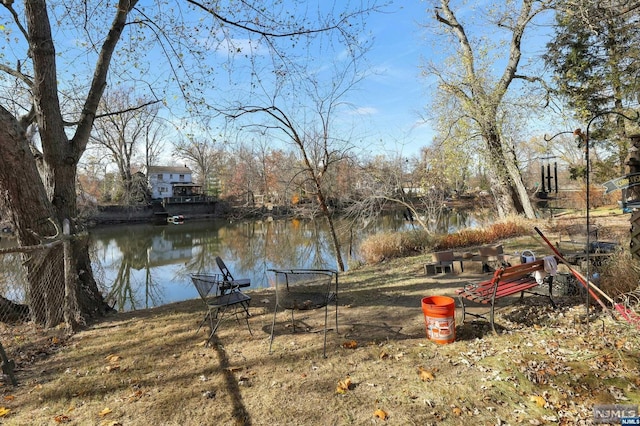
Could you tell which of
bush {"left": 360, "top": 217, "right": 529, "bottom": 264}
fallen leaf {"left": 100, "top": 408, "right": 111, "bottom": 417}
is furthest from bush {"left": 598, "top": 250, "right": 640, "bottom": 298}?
bush {"left": 360, "top": 217, "right": 529, "bottom": 264}

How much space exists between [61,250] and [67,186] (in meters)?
1.23

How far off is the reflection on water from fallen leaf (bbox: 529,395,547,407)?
22.9 ft

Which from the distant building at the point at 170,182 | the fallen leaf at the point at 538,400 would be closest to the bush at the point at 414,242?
the fallen leaf at the point at 538,400

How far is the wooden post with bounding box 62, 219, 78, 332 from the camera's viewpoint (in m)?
5.01

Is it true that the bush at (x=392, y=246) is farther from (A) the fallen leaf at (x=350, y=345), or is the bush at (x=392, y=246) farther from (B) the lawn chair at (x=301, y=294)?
(A) the fallen leaf at (x=350, y=345)

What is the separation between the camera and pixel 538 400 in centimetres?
289

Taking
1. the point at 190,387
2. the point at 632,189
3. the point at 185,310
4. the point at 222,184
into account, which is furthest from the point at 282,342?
the point at 222,184

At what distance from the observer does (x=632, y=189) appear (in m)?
6.43

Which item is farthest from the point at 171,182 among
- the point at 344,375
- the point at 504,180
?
the point at 344,375

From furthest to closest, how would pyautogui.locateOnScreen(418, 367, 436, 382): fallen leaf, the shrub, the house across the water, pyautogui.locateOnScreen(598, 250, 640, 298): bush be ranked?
the house across the water < the shrub < pyautogui.locateOnScreen(598, 250, 640, 298): bush < pyautogui.locateOnScreen(418, 367, 436, 382): fallen leaf

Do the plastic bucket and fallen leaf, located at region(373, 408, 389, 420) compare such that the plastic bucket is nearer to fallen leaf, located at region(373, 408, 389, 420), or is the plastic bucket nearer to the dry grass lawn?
the dry grass lawn

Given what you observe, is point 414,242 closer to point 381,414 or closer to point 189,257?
point 381,414

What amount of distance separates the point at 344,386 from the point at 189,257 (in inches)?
791

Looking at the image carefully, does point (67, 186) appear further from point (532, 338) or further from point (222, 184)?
point (222, 184)
